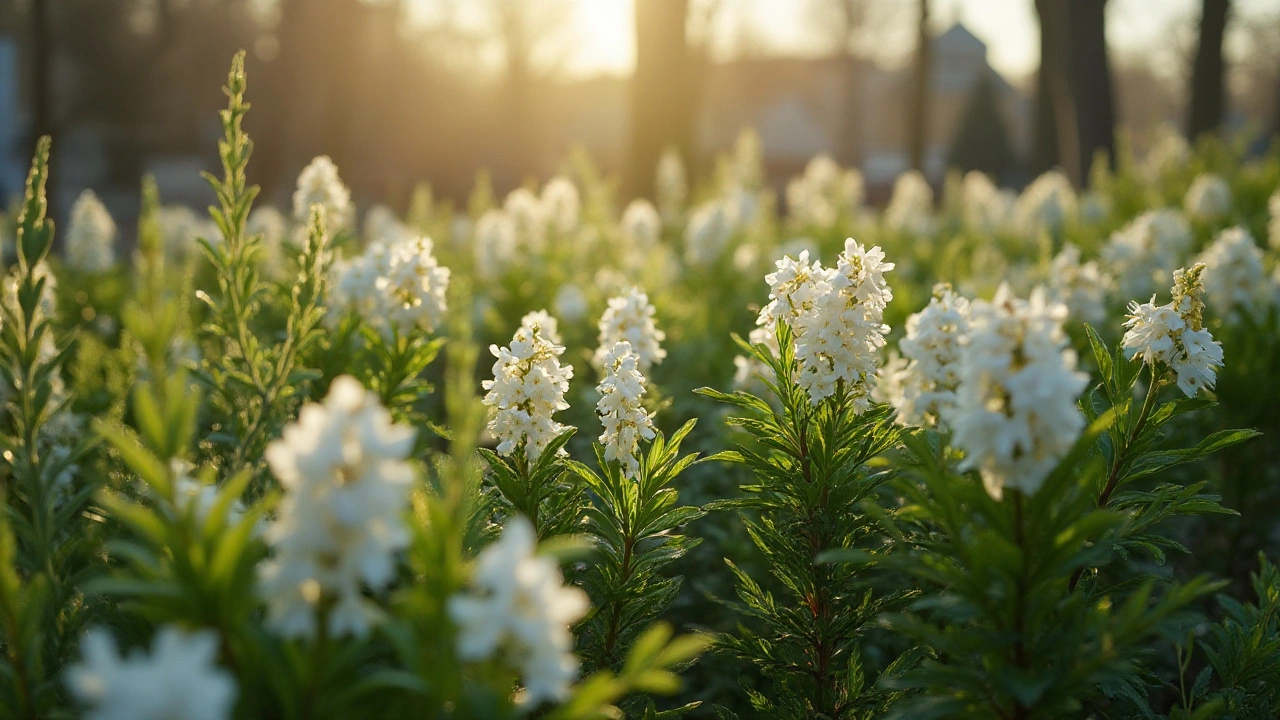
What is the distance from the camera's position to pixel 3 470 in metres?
2.87

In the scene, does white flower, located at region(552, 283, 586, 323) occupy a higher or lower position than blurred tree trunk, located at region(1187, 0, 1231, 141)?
lower

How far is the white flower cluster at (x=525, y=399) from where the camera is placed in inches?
89.3

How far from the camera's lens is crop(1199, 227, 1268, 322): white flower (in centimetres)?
465

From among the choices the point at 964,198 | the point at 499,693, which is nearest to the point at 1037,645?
the point at 499,693

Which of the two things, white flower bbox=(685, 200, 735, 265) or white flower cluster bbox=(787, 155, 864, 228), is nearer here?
white flower bbox=(685, 200, 735, 265)

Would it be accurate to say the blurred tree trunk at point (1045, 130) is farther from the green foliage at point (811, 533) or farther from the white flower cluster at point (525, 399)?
the white flower cluster at point (525, 399)

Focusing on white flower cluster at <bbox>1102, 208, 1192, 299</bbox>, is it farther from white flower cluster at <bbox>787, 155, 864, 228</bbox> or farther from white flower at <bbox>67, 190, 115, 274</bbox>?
white flower at <bbox>67, 190, 115, 274</bbox>

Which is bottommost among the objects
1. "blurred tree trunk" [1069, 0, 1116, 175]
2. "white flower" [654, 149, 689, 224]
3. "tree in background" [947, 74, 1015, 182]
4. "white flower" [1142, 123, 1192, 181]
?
"white flower" [1142, 123, 1192, 181]

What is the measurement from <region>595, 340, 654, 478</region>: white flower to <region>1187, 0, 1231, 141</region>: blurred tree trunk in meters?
14.8

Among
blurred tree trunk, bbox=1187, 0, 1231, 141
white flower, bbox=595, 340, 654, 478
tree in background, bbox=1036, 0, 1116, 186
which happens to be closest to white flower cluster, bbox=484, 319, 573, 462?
white flower, bbox=595, 340, 654, 478

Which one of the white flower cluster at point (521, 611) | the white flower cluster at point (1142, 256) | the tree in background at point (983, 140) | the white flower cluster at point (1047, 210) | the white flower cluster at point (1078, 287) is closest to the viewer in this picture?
the white flower cluster at point (521, 611)

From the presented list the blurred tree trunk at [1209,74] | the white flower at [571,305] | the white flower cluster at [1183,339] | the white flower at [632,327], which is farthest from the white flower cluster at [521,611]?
the blurred tree trunk at [1209,74]

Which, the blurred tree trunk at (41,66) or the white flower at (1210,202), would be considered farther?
the blurred tree trunk at (41,66)

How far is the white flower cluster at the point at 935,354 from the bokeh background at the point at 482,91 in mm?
9066
